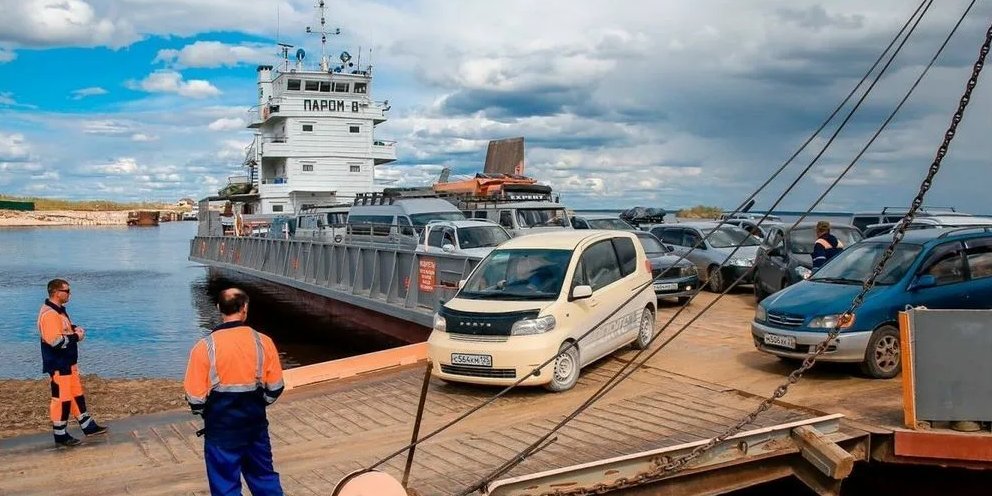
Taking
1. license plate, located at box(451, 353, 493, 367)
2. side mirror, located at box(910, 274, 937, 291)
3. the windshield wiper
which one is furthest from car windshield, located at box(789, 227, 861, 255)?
license plate, located at box(451, 353, 493, 367)

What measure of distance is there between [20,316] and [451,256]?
19.3 metres

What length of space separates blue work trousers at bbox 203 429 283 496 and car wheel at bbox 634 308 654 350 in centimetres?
681

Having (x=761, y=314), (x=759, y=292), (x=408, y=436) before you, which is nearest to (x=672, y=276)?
(x=759, y=292)

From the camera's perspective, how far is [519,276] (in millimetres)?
9883

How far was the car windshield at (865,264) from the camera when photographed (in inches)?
364

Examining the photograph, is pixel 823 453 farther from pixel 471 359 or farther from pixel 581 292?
pixel 471 359

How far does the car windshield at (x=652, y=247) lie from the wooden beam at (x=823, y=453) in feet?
33.3

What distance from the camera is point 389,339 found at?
18.8 m

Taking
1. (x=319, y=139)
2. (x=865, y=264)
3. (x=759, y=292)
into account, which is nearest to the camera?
(x=865, y=264)

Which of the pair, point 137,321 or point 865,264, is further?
point 137,321

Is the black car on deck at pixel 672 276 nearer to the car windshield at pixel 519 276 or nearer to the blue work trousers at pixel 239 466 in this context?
the car windshield at pixel 519 276

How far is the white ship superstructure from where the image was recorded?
123ft

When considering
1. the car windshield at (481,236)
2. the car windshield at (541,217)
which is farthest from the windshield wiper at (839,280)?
the car windshield at (541,217)

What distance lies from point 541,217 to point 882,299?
1271 cm
